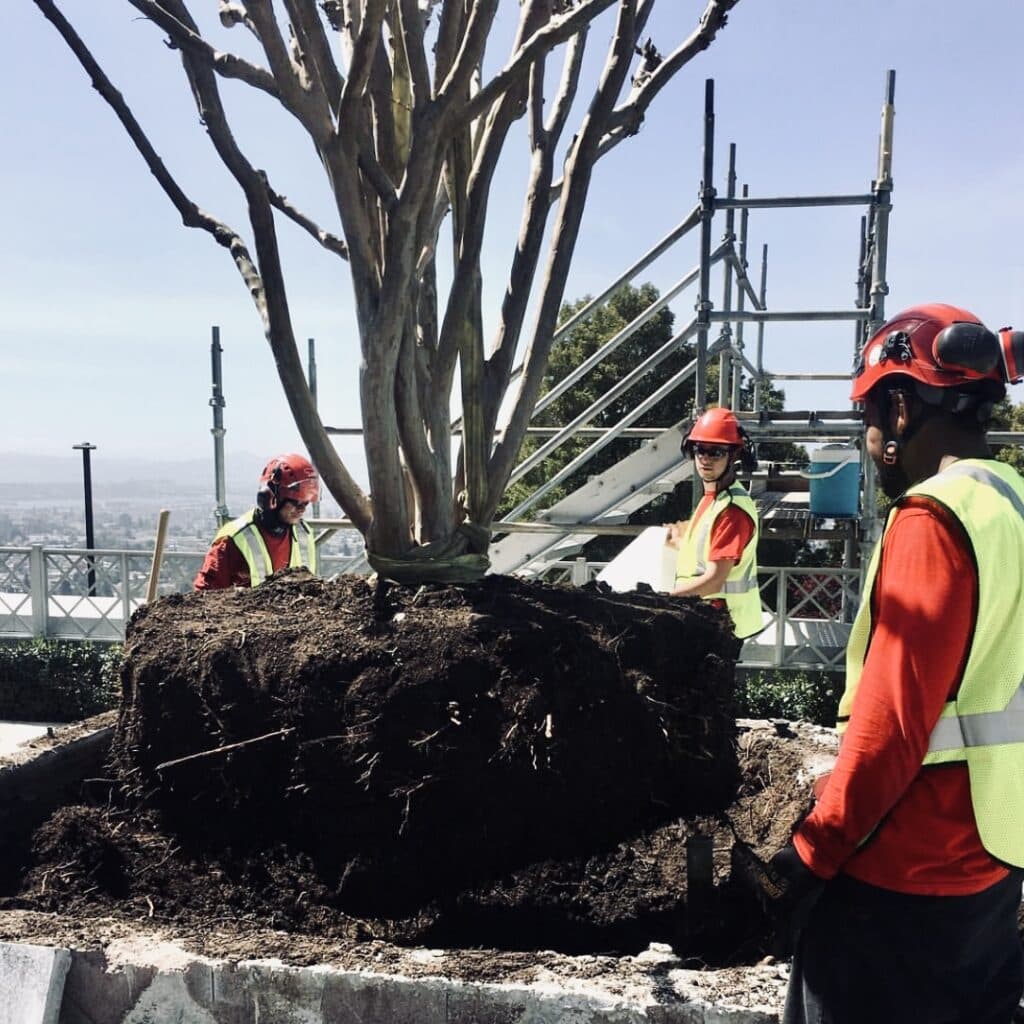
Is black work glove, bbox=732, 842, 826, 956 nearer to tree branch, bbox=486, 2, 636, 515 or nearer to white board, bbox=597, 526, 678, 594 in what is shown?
tree branch, bbox=486, 2, 636, 515

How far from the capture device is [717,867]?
2641 millimetres

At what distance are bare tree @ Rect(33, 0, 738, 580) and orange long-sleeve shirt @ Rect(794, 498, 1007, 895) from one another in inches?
Answer: 70.1

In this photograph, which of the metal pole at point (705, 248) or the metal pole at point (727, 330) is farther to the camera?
the metal pole at point (727, 330)

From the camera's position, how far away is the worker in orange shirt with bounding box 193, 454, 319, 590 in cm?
467

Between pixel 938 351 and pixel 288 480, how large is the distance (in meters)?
3.62

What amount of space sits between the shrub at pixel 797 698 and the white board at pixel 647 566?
57.7 inches

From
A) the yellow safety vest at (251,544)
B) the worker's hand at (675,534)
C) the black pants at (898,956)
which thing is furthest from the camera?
the worker's hand at (675,534)

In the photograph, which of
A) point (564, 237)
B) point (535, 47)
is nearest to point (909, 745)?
point (535, 47)

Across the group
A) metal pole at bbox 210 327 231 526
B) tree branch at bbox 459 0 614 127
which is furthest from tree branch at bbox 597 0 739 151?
metal pole at bbox 210 327 231 526

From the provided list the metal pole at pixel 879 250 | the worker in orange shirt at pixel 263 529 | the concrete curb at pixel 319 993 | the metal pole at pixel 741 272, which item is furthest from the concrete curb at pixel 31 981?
the metal pole at pixel 741 272

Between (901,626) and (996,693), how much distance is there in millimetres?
211

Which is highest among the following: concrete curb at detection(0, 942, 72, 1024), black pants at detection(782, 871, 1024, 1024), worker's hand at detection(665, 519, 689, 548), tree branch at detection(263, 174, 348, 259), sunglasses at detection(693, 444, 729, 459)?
tree branch at detection(263, 174, 348, 259)

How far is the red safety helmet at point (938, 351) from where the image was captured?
166 centimetres

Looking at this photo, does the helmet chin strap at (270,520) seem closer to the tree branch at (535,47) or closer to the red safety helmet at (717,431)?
the red safety helmet at (717,431)
